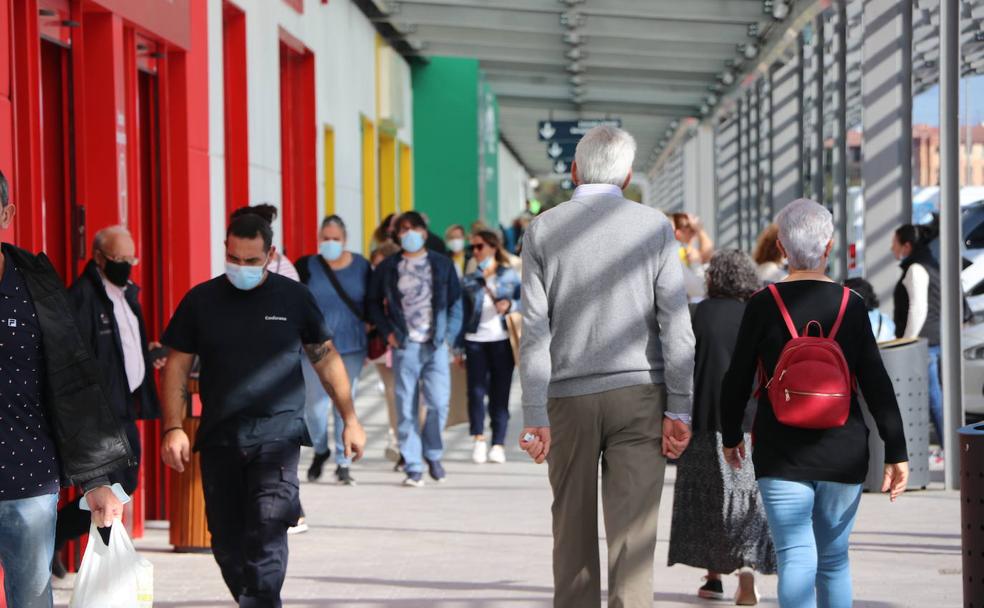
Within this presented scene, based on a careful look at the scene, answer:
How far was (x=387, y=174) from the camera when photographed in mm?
24219

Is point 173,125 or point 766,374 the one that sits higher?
point 173,125

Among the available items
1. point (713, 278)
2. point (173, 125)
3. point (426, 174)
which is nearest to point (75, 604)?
point (713, 278)

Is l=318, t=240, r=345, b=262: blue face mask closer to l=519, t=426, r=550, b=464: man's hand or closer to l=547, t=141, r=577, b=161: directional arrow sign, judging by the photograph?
l=519, t=426, r=550, b=464: man's hand

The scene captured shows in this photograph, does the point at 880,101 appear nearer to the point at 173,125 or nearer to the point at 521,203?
the point at 173,125

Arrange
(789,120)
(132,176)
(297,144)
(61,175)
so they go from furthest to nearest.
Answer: (789,120), (297,144), (132,176), (61,175)

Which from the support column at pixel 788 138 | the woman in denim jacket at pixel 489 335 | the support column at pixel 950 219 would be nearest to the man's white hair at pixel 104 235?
the woman in denim jacket at pixel 489 335

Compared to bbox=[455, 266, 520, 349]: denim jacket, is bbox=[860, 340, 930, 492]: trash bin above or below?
below

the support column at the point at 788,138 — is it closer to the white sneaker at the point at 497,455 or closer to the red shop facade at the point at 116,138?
the white sneaker at the point at 497,455

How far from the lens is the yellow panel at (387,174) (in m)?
23.8

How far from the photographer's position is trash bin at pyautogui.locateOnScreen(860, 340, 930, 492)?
32.5ft

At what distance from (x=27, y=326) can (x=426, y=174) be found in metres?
23.3

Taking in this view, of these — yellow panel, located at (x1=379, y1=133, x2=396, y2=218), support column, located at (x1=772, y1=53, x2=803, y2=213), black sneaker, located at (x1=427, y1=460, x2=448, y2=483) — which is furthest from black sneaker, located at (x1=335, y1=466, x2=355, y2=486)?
yellow panel, located at (x1=379, y1=133, x2=396, y2=218)

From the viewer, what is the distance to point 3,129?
22.3ft

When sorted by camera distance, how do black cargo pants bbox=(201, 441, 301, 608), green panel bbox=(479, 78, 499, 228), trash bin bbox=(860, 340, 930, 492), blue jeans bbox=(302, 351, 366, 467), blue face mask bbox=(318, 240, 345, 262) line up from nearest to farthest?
1. black cargo pants bbox=(201, 441, 301, 608)
2. trash bin bbox=(860, 340, 930, 492)
3. blue jeans bbox=(302, 351, 366, 467)
4. blue face mask bbox=(318, 240, 345, 262)
5. green panel bbox=(479, 78, 499, 228)
